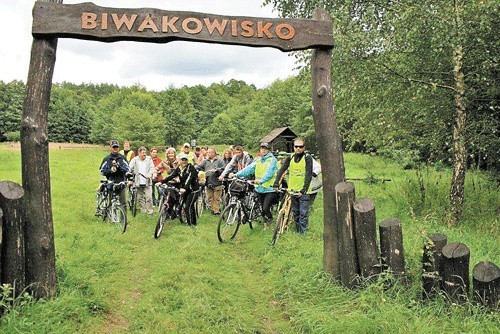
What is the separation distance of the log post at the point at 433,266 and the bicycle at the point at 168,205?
5.27 m

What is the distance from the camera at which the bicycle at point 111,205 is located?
877 centimetres

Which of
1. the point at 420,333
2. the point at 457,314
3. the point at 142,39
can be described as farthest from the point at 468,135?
the point at 142,39

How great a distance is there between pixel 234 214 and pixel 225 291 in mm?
2918

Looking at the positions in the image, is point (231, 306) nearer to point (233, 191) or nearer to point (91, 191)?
point (233, 191)

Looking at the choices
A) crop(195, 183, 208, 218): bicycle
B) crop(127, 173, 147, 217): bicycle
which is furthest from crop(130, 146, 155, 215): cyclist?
crop(195, 183, 208, 218): bicycle

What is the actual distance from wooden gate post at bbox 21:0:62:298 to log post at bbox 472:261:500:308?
4600mm

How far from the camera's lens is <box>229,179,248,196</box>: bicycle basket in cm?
825

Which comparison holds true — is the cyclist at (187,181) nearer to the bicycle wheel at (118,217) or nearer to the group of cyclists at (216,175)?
the group of cyclists at (216,175)

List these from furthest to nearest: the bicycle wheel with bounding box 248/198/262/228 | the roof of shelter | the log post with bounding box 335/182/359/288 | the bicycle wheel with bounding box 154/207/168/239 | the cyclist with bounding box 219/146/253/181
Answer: the roof of shelter < the cyclist with bounding box 219/146/253/181 < the bicycle wheel with bounding box 248/198/262/228 < the bicycle wheel with bounding box 154/207/168/239 < the log post with bounding box 335/182/359/288

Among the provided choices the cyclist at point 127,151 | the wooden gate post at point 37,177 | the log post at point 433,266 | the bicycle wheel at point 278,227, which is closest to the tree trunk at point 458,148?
the bicycle wheel at point 278,227

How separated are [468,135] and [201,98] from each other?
9278 cm

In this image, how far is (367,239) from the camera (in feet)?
15.3

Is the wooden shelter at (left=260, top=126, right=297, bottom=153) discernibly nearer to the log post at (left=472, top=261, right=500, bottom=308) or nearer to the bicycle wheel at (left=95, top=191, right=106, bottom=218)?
the bicycle wheel at (left=95, top=191, right=106, bottom=218)

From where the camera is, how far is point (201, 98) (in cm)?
9844
